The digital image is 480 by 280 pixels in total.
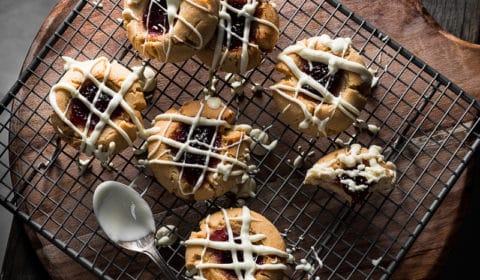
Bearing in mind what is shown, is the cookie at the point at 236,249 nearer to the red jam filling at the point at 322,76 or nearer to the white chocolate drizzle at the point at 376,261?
the white chocolate drizzle at the point at 376,261

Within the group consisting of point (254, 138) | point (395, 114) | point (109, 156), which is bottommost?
point (109, 156)

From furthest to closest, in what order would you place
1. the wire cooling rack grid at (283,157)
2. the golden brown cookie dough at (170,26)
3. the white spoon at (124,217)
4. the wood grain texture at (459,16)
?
1. the wood grain texture at (459,16)
2. the wire cooling rack grid at (283,157)
3. the white spoon at (124,217)
4. the golden brown cookie dough at (170,26)

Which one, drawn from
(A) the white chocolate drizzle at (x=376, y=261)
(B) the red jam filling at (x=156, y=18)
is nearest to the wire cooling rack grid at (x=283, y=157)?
(A) the white chocolate drizzle at (x=376, y=261)

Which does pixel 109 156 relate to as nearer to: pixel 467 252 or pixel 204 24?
pixel 204 24

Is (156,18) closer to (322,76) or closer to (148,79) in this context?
(148,79)

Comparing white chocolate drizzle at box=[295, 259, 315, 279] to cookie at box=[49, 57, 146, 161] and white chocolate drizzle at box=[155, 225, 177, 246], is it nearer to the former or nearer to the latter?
white chocolate drizzle at box=[155, 225, 177, 246]

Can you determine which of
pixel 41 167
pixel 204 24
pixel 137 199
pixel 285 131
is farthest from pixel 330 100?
pixel 41 167
